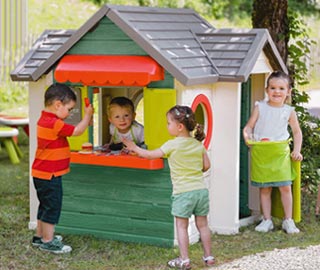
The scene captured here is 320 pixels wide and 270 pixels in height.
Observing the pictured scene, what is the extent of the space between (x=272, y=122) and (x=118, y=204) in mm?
1591

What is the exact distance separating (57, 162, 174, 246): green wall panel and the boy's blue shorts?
465 millimetres

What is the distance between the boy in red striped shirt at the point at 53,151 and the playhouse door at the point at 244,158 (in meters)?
1.86

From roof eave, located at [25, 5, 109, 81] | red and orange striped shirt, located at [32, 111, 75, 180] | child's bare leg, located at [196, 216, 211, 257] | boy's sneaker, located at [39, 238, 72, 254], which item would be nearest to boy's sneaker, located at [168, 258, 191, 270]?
child's bare leg, located at [196, 216, 211, 257]

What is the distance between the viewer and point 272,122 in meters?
7.50

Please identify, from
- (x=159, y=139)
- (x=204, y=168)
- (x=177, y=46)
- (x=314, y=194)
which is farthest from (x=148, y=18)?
(x=314, y=194)

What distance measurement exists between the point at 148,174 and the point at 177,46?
112 centimetres

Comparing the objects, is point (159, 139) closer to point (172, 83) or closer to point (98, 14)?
point (172, 83)

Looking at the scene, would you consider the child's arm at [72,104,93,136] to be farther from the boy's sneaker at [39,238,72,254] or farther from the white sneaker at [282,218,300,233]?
the white sneaker at [282,218,300,233]

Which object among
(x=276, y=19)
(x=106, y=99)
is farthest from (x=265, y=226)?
(x=276, y=19)

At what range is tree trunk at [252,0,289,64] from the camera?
367 inches

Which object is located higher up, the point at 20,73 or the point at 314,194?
the point at 20,73

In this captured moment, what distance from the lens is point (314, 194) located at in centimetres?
917

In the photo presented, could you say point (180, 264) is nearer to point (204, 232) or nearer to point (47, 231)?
point (204, 232)

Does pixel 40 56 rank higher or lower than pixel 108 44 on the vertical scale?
lower
